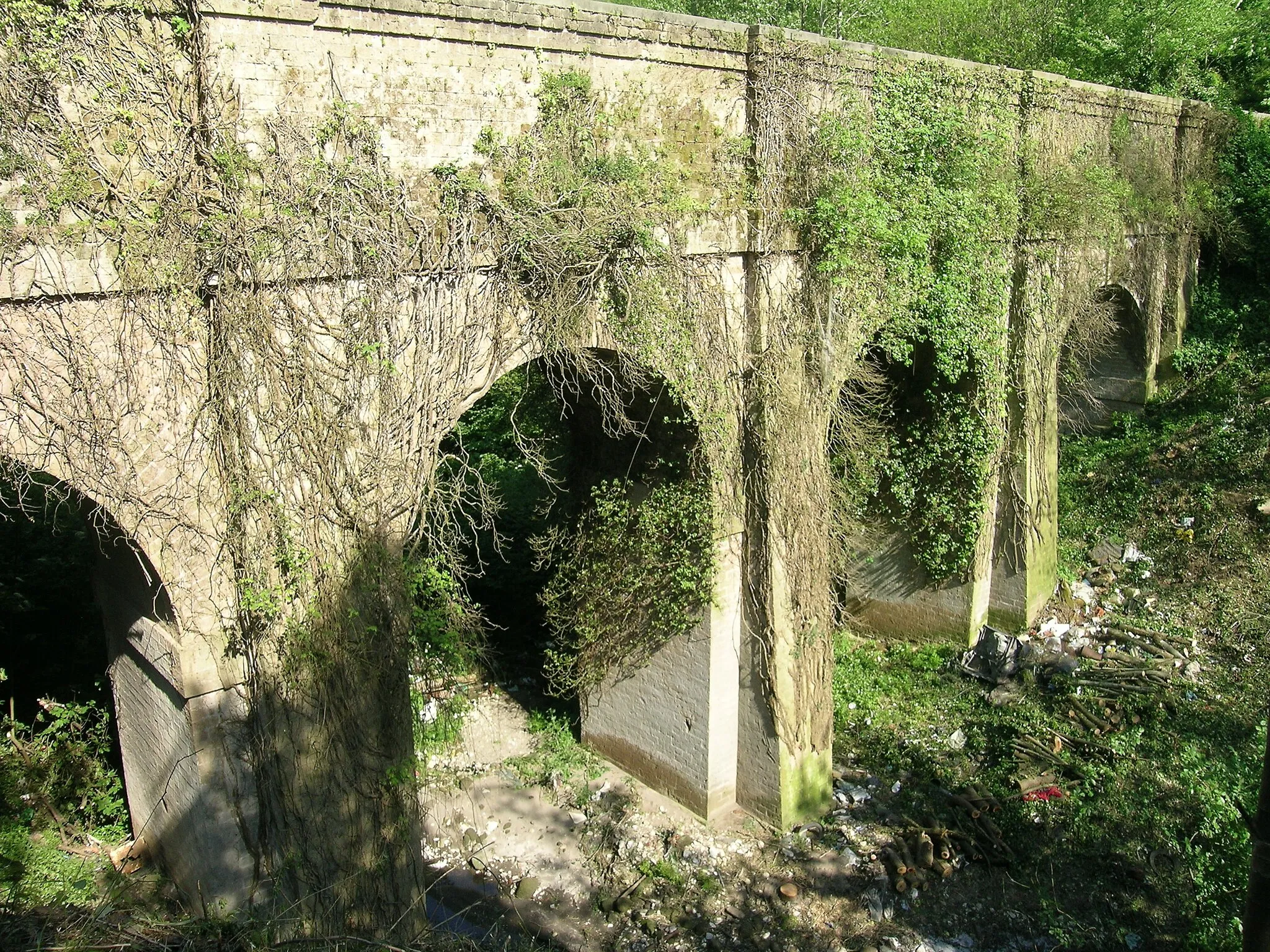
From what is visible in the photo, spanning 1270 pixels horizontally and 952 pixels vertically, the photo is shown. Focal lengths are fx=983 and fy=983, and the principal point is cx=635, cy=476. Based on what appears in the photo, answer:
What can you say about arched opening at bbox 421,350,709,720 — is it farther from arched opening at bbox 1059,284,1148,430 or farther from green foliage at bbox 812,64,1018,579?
arched opening at bbox 1059,284,1148,430

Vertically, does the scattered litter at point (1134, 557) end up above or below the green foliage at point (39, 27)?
below

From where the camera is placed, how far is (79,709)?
809cm

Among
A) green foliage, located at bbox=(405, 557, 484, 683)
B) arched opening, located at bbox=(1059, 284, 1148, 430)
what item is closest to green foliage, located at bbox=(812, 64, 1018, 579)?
green foliage, located at bbox=(405, 557, 484, 683)

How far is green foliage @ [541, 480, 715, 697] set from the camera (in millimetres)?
8312

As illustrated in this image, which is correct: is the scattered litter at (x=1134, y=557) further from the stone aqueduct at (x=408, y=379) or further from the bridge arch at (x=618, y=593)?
the bridge arch at (x=618, y=593)

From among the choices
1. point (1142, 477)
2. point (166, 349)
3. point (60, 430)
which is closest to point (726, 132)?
point (166, 349)

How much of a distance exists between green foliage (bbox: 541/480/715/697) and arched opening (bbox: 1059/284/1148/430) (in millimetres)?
8127

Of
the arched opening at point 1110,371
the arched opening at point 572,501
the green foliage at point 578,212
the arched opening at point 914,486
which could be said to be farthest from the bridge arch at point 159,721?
the arched opening at point 1110,371

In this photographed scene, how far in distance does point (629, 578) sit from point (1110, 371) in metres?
11.0

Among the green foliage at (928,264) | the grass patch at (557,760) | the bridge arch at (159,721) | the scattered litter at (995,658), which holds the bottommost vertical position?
the grass patch at (557,760)

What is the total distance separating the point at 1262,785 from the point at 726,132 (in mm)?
5959

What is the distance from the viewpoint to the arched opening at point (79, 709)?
5.91 meters

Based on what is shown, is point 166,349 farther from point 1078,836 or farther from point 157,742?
point 1078,836

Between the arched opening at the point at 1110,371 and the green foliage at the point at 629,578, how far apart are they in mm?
8127
